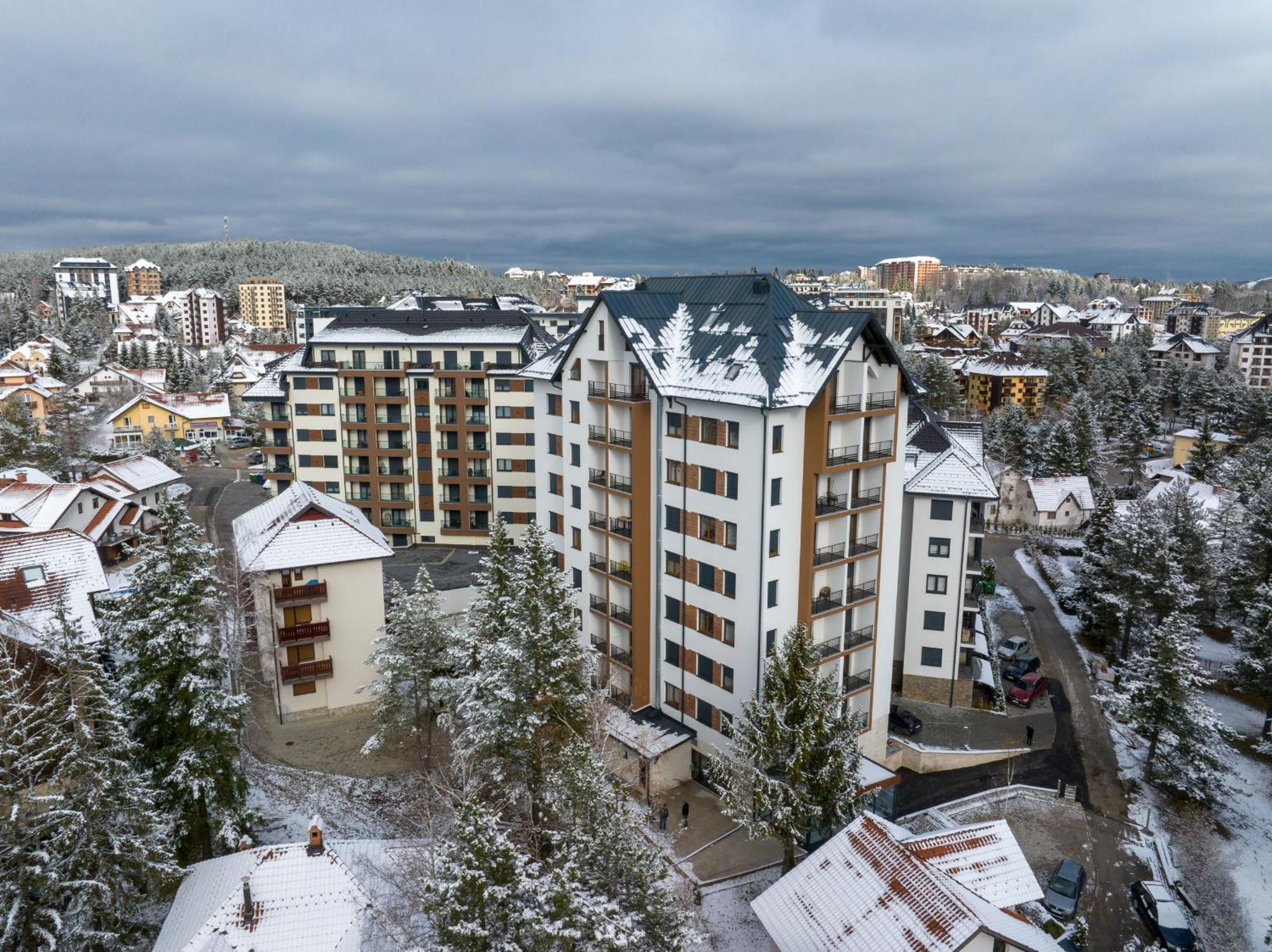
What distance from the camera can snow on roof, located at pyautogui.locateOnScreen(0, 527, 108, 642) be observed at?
38.7m

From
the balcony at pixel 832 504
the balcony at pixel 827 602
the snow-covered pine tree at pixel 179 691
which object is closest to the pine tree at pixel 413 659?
the snow-covered pine tree at pixel 179 691

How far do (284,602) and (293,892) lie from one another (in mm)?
20372

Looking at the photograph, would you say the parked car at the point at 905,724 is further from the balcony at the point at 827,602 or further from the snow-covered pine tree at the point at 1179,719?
the snow-covered pine tree at the point at 1179,719

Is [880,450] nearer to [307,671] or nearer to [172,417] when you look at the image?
[307,671]

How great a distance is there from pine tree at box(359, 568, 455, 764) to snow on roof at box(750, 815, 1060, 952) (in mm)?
18408

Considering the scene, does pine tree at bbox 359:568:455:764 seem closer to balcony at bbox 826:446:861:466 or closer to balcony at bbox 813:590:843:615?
balcony at bbox 813:590:843:615

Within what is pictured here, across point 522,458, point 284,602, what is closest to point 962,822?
point 284,602

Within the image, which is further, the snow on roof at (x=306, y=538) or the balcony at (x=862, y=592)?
the snow on roof at (x=306, y=538)

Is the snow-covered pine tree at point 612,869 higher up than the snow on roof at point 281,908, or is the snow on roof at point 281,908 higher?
the snow-covered pine tree at point 612,869

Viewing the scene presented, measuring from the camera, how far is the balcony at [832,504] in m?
38.1

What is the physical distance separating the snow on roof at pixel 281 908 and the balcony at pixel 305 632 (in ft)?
53.4

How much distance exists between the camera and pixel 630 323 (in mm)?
40969

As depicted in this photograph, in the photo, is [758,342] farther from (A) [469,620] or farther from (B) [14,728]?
(B) [14,728]

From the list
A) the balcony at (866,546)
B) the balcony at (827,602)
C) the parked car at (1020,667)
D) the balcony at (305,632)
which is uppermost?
the balcony at (866,546)
